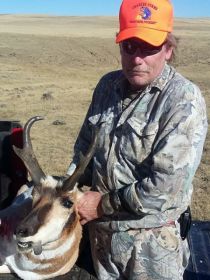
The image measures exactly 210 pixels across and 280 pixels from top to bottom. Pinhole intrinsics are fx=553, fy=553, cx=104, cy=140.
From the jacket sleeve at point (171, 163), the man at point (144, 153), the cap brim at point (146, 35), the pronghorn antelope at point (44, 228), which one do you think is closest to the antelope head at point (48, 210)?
the pronghorn antelope at point (44, 228)

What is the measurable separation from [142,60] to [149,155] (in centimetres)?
64

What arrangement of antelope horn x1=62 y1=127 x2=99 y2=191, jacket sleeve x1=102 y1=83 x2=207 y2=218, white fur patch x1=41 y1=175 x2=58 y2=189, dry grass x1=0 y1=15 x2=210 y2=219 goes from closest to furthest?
1. jacket sleeve x1=102 y1=83 x2=207 y2=218
2. antelope horn x1=62 y1=127 x2=99 y2=191
3. white fur patch x1=41 y1=175 x2=58 y2=189
4. dry grass x1=0 y1=15 x2=210 y2=219

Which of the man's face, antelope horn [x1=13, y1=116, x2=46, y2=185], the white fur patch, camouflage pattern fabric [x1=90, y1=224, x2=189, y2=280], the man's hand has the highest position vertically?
the man's face

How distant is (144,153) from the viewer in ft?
12.3

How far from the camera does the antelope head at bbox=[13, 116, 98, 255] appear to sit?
361 centimetres

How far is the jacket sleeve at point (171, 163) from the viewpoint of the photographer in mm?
3562

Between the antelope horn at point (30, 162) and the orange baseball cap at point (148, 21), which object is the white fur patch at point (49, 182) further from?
the orange baseball cap at point (148, 21)

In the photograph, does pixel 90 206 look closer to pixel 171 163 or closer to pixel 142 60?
pixel 171 163

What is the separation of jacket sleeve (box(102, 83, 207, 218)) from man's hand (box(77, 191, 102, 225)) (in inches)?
6.7

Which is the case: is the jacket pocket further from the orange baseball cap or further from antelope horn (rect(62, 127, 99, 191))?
the orange baseball cap

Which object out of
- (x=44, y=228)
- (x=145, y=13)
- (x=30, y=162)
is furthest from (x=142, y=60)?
(x=44, y=228)

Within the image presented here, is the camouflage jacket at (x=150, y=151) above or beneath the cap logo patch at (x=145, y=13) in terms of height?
beneath

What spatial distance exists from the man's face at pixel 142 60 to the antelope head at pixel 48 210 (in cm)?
51

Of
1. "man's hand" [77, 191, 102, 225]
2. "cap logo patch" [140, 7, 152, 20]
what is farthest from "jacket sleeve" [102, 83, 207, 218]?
"cap logo patch" [140, 7, 152, 20]
